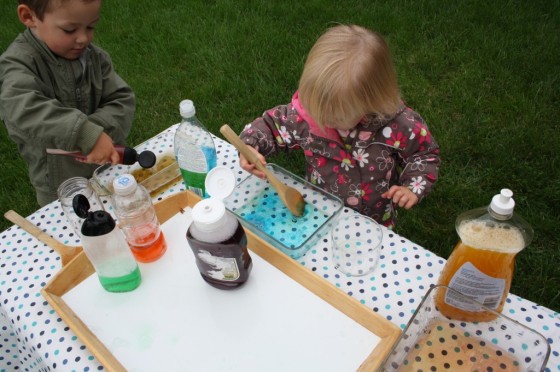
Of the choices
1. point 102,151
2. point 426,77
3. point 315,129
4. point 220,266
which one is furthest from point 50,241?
point 426,77

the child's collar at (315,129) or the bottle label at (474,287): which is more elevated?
the child's collar at (315,129)

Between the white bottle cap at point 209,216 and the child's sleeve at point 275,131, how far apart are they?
1.74 feet

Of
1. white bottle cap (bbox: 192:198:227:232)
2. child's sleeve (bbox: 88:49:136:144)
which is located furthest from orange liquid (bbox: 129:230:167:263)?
child's sleeve (bbox: 88:49:136:144)

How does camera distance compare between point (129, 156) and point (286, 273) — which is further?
point (129, 156)

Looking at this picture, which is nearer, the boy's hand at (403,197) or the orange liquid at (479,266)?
the orange liquid at (479,266)

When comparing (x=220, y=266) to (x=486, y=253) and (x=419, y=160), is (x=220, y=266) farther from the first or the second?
(x=419, y=160)

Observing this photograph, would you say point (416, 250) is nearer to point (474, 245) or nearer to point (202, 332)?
point (474, 245)

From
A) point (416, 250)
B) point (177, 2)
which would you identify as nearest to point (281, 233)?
point (416, 250)

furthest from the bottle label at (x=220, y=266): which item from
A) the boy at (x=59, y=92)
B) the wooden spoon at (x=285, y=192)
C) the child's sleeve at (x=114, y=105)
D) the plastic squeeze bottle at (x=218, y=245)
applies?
the child's sleeve at (x=114, y=105)

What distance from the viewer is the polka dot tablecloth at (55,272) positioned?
0.84m

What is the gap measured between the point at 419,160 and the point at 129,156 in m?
0.74

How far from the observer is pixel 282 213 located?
1049 millimetres

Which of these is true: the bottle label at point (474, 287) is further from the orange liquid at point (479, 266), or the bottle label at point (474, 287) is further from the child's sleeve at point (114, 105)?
the child's sleeve at point (114, 105)

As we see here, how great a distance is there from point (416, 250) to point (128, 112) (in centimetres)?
98
